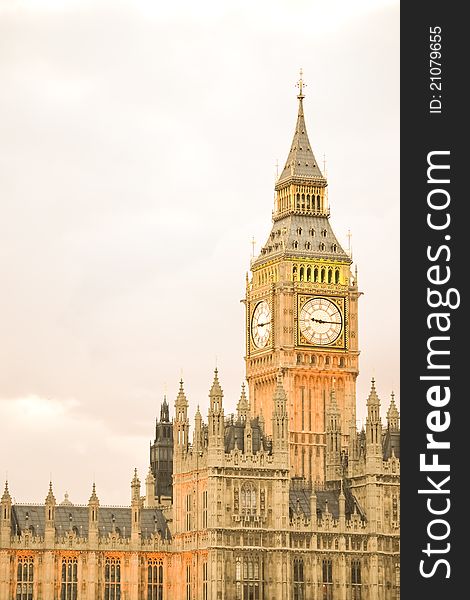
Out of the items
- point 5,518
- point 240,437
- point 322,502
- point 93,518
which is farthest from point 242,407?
point 5,518

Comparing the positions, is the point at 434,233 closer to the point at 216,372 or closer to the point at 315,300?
the point at 216,372

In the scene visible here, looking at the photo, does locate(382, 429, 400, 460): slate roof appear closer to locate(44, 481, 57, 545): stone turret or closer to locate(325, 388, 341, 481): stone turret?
locate(325, 388, 341, 481): stone turret

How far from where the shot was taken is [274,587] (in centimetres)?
11500

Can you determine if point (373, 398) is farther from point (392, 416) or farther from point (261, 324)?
point (261, 324)

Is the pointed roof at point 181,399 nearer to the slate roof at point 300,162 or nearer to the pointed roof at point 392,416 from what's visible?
the pointed roof at point 392,416

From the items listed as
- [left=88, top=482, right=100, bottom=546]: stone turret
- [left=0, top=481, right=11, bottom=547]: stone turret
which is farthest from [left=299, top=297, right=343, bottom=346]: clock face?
[left=0, top=481, right=11, bottom=547]: stone turret

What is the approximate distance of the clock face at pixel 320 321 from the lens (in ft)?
439

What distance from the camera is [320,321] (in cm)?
13462

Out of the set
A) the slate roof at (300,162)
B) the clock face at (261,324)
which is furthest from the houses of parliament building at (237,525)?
the slate roof at (300,162)

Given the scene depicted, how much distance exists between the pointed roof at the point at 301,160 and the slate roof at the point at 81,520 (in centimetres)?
3325

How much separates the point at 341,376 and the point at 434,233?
85469mm

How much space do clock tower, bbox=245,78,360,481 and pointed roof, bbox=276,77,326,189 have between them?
3.3 inches

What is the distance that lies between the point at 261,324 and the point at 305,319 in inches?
174

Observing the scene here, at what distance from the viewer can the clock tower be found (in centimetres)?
13250
